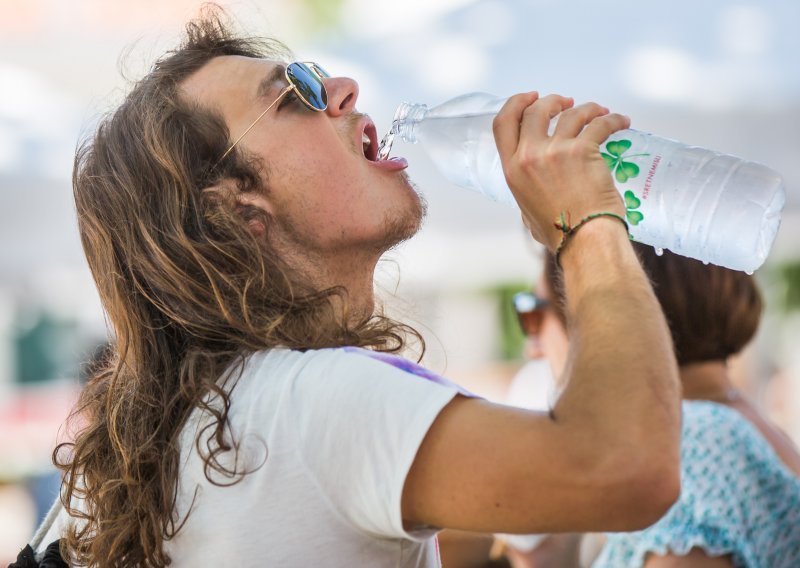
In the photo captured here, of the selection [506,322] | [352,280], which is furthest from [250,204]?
[506,322]

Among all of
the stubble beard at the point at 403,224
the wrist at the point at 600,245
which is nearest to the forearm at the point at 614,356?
the wrist at the point at 600,245

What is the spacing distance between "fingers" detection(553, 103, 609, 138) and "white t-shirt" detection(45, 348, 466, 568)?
40cm

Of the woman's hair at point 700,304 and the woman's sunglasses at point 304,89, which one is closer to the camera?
the woman's sunglasses at point 304,89

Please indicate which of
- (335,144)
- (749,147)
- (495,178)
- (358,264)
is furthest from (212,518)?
(749,147)

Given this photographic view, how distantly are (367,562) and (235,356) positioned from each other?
0.37 metres

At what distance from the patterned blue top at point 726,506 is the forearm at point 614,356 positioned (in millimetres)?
1032

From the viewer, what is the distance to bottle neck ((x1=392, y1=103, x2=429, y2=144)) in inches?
86.4

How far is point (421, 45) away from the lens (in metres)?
5.10

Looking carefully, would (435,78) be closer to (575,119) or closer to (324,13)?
(324,13)

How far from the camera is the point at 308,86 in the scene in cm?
172

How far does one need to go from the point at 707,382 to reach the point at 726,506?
0.42 metres

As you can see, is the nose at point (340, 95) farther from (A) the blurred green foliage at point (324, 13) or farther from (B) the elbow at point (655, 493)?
(A) the blurred green foliage at point (324, 13)

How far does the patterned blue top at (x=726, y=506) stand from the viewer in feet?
6.84

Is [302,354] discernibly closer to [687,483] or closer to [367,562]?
[367,562]
